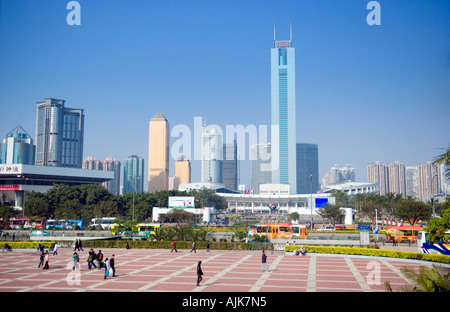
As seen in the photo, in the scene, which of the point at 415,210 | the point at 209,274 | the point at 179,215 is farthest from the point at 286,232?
the point at 179,215

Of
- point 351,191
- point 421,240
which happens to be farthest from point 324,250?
point 351,191

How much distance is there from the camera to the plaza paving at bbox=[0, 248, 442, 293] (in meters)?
19.3

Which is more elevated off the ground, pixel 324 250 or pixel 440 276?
pixel 440 276

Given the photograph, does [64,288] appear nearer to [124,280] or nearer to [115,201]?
[124,280]

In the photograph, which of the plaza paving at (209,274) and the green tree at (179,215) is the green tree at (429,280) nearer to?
the plaza paving at (209,274)

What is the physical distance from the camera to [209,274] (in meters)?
23.3

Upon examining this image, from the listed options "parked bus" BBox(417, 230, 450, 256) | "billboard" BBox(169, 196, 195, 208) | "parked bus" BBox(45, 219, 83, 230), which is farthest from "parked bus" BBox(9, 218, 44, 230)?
"parked bus" BBox(417, 230, 450, 256)

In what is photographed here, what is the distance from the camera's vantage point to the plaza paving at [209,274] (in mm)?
19328

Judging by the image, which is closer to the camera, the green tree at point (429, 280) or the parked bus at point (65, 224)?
the green tree at point (429, 280)

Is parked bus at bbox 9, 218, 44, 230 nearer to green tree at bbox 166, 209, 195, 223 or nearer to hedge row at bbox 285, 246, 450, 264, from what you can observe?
green tree at bbox 166, 209, 195, 223

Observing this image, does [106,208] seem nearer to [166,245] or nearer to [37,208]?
[37,208]

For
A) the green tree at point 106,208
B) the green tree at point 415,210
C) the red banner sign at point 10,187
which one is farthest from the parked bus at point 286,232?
the red banner sign at point 10,187
